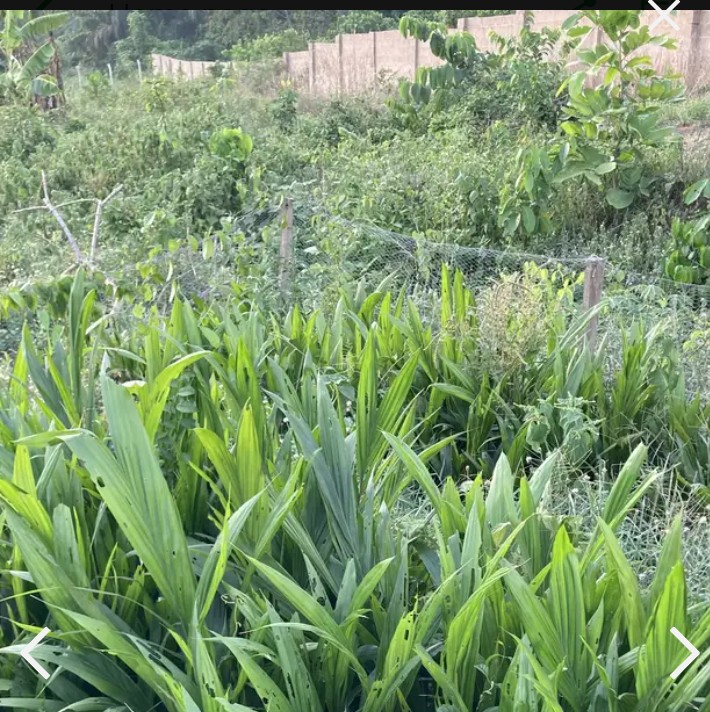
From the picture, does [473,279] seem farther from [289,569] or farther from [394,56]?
[394,56]

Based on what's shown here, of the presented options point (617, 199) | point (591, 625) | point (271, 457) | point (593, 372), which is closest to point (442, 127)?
point (617, 199)

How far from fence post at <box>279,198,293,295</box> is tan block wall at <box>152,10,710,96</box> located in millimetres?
5645

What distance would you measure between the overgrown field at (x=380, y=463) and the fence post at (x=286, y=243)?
0.06ft

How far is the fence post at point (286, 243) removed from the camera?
431cm

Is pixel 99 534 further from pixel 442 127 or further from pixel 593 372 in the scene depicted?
pixel 442 127

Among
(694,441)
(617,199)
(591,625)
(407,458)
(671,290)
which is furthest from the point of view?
(617,199)

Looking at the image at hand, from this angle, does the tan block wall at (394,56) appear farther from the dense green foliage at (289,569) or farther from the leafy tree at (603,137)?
the dense green foliage at (289,569)

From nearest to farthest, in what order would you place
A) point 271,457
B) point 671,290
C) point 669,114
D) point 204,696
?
point 204,696 → point 271,457 → point 671,290 → point 669,114

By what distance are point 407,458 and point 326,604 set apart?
315 millimetres

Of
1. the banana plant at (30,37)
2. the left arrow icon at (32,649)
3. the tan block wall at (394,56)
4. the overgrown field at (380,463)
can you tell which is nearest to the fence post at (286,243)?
the overgrown field at (380,463)

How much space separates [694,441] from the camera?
2.55 m

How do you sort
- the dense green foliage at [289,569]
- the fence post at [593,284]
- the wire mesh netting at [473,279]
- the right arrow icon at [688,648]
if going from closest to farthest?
the right arrow icon at [688,648] → the dense green foliage at [289,569] → the fence post at [593,284] → the wire mesh netting at [473,279]

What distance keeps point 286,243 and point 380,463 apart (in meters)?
2.61

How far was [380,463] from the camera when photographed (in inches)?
76.3
